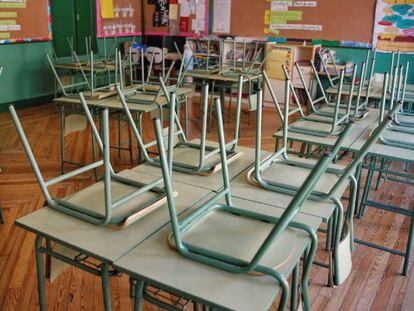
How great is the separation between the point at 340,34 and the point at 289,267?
5.12 meters

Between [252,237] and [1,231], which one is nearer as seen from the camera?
[252,237]

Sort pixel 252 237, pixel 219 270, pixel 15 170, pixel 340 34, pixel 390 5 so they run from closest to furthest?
pixel 219 270 → pixel 252 237 → pixel 15 170 → pixel 390 5 → pixel 340 34

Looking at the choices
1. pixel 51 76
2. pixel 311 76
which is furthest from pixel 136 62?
pixel 311 76

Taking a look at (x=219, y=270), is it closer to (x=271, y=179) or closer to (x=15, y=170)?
(x=271, y=179)

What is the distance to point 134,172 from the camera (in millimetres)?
1616

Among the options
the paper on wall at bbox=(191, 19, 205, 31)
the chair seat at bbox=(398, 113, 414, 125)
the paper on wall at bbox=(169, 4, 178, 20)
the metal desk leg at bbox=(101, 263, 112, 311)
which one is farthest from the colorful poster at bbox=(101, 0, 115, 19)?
the metal desk leg at bbox=(101, 263, 112, 311)

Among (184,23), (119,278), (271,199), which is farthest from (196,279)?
(184,23)

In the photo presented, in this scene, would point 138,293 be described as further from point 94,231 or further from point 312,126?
point 312,126

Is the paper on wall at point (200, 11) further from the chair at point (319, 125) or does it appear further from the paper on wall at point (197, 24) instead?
the chair at point (319, 125)

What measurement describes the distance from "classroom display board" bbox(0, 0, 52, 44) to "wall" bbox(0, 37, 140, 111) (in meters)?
0.10

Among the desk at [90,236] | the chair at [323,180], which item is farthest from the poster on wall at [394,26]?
the desk at [90,236]

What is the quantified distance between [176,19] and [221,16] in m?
0.79

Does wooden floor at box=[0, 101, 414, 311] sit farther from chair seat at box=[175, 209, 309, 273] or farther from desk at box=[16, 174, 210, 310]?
chair seat at box=[175, 209, 309, 273]

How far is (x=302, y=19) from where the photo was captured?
18.9 feet
